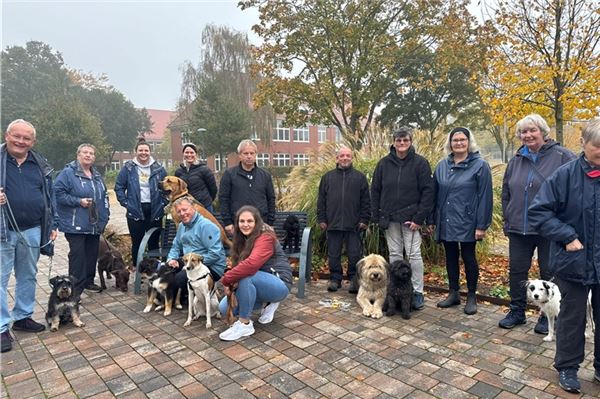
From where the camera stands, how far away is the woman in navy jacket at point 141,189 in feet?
17.9

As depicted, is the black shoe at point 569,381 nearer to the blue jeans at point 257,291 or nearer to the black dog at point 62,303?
the blue jeans at point 257,291

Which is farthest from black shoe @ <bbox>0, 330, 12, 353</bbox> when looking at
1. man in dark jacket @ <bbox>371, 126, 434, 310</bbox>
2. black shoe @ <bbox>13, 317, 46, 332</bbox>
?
man in dark jacket @ <bbox>371, 126, 434, 310</bbox>

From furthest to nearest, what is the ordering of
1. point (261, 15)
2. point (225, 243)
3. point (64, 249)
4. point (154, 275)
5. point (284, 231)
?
point (261, 15) < point (64, 249) < point (284, 231) < point (225, 243) < point (154, 275)

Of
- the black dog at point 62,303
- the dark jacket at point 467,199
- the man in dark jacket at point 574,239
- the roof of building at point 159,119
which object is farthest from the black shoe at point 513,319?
the roof of building at point 159,119

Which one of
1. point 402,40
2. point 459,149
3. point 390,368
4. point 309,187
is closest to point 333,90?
point 402,40

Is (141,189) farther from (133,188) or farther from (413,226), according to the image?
(413,226)

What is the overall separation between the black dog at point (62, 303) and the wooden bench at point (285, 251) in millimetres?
942

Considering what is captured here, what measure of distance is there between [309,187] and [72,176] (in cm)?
365

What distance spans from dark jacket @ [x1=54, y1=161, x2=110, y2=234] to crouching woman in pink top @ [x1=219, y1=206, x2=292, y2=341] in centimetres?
192

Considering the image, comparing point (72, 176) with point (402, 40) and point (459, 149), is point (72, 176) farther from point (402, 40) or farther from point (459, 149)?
point (402, 40)

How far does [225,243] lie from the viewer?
523cm

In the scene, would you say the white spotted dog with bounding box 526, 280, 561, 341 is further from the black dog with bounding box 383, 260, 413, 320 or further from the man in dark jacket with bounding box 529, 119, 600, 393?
the black dog with bounding box 383, 260, 413, 320

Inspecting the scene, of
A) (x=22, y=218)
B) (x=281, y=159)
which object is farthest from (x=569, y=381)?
(x=281, y=159)

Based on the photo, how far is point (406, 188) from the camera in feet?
14.7
